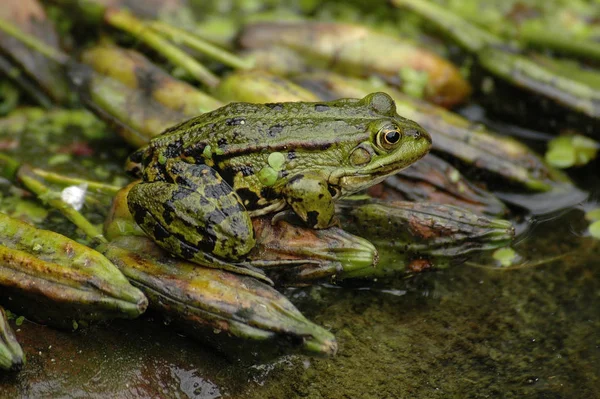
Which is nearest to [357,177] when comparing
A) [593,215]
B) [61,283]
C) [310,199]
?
[310,199]

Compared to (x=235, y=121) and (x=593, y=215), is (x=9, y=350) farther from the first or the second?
(x=593, y=215)

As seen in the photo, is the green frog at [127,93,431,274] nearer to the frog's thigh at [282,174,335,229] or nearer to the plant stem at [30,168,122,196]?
the frog's thigh at [282,174,335,229]

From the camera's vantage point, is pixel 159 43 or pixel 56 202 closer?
pixel 56 202

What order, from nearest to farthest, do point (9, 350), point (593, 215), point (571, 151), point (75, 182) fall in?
point (9, 350) → point (75, 182) → point (593, 215) → point (571, 151)

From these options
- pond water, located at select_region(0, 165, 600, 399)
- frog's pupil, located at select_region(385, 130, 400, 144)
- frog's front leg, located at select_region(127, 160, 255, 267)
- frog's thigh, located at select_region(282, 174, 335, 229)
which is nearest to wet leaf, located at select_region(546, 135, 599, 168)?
pond water, located at select_region(0, 165, 600, 399)

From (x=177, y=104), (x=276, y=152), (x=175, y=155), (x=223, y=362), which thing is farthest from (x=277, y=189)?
(x=177, y=104)

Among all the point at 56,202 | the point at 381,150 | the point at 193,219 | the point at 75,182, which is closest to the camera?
the point at 193,219

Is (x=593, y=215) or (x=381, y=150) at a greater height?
(x=381, y=150)

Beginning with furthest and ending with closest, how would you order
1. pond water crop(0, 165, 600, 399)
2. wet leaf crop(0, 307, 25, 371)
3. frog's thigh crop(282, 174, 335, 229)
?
frog's thigh crop(282, 174, 335, 229) → pond water crop(0, 165, 600, 399) → wet leaf crop(0, 307, 25, 371)
